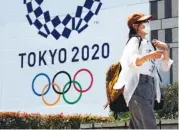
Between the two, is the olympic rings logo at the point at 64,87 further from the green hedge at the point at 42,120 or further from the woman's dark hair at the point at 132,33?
the woman's dark hair at the point at 132,33

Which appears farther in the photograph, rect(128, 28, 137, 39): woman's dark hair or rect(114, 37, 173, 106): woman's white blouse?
rect(128, 28, 137, 39): woman's dark hair

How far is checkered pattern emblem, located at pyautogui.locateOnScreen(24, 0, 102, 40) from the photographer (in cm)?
857

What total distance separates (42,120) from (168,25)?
232 cm

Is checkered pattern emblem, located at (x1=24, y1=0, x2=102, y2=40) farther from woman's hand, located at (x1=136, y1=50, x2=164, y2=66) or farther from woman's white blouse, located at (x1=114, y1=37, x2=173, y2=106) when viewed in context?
woman's hand, located at (x1=136, y1=50, x2=164, y2=66)

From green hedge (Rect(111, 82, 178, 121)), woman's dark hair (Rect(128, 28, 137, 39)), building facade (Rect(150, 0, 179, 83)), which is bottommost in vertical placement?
green hedge (Rect(111, 82, 178, 121))

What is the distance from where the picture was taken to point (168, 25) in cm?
779

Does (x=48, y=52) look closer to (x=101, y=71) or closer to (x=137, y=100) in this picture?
(x=101, y=71)

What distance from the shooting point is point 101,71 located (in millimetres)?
8234

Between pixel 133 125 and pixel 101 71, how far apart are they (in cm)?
414

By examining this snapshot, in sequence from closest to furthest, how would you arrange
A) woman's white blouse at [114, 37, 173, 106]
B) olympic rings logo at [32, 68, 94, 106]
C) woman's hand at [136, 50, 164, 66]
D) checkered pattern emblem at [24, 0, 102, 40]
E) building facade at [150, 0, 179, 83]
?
1. woman's hand at [136, 50, 164, 66]
2. woman's white blouse at [114, 37, 173, 106]
3. building facade at [150, 0, 179, 83]
4. olympic rings logo at [32, 68, 94, 106]
5. checkered pattern emblem at [24, 0, 102, 40]

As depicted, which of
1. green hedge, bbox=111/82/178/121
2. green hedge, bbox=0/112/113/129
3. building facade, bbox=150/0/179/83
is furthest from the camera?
green hedge, bbox=0/112/113/129

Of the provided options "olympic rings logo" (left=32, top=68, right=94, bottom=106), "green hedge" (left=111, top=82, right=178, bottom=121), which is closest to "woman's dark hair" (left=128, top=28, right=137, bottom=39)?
"green hedge" (left=111, top=82, right=178, bottom=121)

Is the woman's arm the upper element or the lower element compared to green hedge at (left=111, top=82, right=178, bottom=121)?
upper

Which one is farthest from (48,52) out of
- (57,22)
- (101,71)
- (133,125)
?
(133,125)
